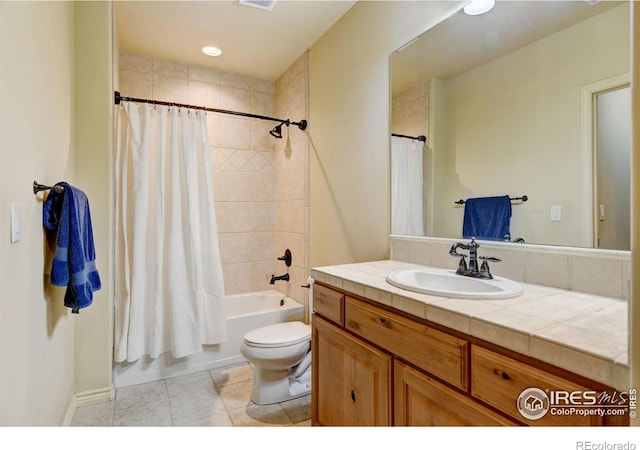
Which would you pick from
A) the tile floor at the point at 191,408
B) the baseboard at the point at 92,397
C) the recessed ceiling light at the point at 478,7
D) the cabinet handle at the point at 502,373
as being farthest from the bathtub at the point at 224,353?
the recessed ceiling light at the point at 478,7

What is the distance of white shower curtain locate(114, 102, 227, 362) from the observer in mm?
2164

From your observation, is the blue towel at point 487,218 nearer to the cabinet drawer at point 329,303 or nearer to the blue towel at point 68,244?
the cabinet drawer at point 329,303

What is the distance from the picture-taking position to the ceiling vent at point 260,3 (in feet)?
6.72

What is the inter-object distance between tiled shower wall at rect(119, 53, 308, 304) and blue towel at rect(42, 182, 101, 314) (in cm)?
162

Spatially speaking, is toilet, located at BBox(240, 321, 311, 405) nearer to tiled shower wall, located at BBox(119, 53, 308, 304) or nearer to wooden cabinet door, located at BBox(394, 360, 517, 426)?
tiled shower wall, located at BBox(119, 53, 308, 304)

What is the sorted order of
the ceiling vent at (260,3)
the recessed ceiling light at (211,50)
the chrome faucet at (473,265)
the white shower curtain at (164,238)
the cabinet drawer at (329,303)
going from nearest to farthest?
1. the chrome faucet at (473,265)
2. the cabinet drawer at (329,303)
3. the ceiling vent at (260,3)
4. the white shower curtain at (164,238)
5. the recessed ceiling light at (211,50)

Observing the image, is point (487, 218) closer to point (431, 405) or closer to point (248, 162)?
point (431, 405)

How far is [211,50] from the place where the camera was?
2.64m

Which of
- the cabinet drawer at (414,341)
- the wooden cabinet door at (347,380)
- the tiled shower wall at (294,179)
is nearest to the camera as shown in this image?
the cabinet drawer at (414,341)

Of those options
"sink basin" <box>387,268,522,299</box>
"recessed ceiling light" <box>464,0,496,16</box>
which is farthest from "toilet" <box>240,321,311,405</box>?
"recessed ceiling light" <box>464,0,496,16</box>

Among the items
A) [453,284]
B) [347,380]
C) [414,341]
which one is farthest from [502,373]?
[347,380]

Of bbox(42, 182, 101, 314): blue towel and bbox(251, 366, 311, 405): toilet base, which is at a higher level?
bbox(42, 182, 101, 314): blue towel

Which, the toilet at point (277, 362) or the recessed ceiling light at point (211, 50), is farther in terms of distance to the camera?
the recessed ceiling light at point (211, 50)

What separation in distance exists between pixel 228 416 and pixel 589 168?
2.08m
